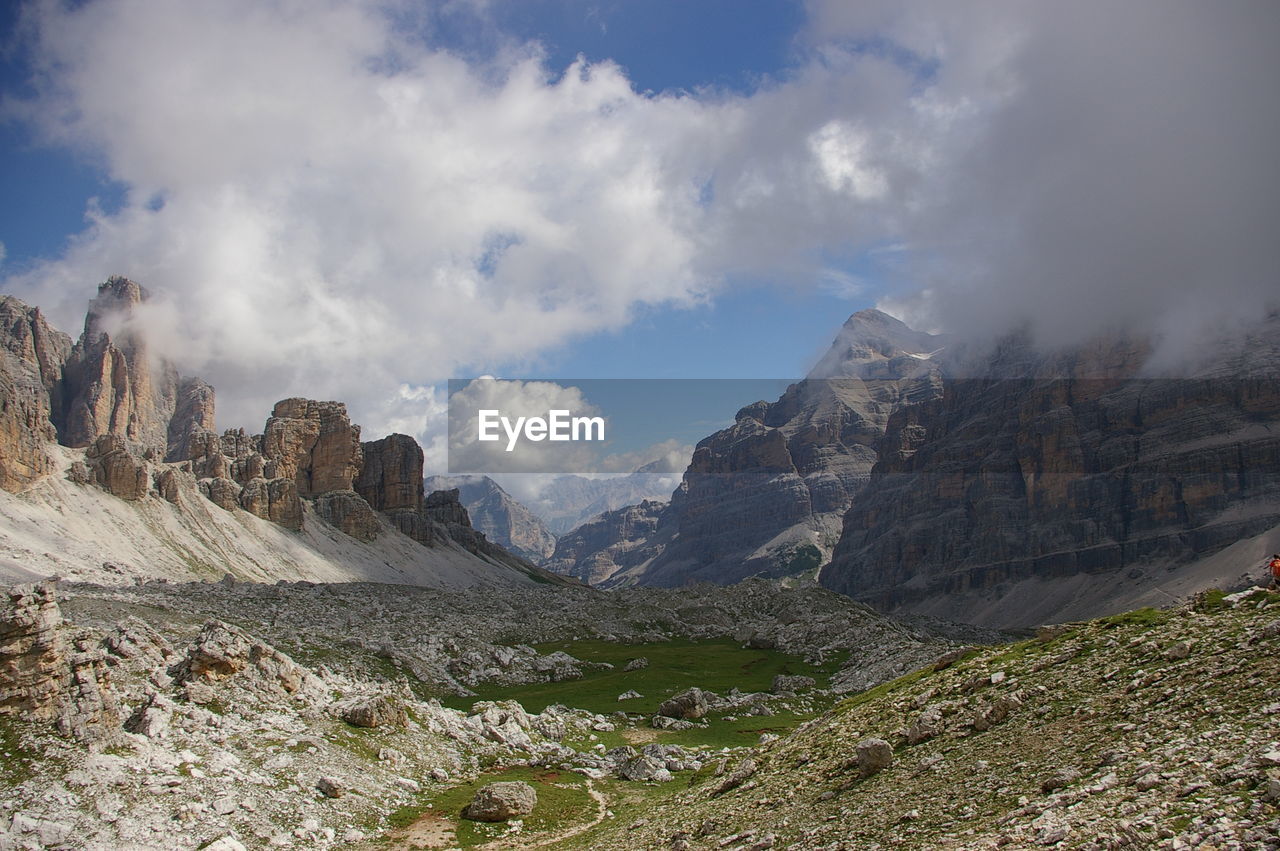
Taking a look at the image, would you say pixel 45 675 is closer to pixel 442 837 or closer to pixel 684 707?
pixel 442 837

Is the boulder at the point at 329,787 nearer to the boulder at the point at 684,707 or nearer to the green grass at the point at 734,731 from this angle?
the green grass at the point at 734,731

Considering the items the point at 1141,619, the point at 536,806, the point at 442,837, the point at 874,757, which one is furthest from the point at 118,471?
the point at 1141,619

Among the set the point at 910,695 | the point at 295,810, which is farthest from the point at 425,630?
the point at 910,695

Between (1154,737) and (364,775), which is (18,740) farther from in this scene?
(1154,737)

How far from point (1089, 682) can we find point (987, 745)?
13.0 feet

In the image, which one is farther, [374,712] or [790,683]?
[790,683]

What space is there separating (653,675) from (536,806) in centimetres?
5950

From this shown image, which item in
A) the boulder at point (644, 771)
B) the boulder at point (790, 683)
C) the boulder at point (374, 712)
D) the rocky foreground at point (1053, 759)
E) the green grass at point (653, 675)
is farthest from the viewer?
the boulder at point (790, 683)

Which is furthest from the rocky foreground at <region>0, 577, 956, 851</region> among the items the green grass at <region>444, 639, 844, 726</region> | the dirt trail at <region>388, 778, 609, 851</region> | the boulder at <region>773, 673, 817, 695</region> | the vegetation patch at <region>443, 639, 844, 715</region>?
the boulder at <region>773, 673, 817, 695</region>

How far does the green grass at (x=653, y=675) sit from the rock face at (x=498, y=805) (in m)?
34.5

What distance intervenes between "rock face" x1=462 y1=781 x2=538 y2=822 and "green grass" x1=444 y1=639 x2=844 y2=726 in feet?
113

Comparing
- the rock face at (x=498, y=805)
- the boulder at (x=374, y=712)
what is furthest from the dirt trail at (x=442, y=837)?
the boulder at (x=374, y=712)

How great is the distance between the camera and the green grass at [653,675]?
80188 millimetres

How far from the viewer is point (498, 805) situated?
38.9m
